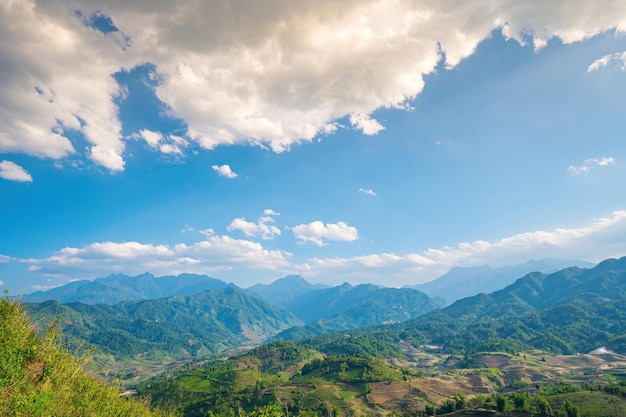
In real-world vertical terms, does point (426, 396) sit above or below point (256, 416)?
below

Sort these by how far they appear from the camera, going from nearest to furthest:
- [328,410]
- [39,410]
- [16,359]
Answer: [39,410] < [16,359] < [328,410]

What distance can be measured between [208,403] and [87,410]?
16314 cm

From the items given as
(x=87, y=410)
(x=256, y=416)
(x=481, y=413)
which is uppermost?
(x=87, y=410)

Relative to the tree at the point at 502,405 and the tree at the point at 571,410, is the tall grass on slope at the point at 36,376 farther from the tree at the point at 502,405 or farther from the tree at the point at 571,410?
the tree at the point at 571,410

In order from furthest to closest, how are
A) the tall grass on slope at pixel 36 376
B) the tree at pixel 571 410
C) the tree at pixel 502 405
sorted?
the tree at pixel 502 405 < the tree at pixel 571 410 < the tall grass on slope at pixel 36 376

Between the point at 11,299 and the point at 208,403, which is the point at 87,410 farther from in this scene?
the point at 208,403

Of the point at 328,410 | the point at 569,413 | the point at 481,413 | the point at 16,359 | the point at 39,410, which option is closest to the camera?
the point at 39,410

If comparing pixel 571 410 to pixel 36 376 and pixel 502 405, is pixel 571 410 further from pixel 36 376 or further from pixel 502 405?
pixel 36 376

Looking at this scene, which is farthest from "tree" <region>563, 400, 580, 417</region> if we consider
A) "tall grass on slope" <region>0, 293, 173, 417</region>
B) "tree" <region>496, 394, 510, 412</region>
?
"tall grass on slope" <region>0, 293, 173, 417</region>

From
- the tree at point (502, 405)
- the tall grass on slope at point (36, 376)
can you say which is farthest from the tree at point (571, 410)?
the tall grass on slope at point (36, 376)

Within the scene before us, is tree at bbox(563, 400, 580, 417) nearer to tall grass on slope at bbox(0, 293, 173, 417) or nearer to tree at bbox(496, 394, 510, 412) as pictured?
tree at bbox(496, 394, 510, 412)

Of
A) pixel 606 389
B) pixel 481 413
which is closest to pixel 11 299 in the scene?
pixel 481 413

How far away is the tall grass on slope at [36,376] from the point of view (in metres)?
41.7

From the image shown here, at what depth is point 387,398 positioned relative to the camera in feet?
646
